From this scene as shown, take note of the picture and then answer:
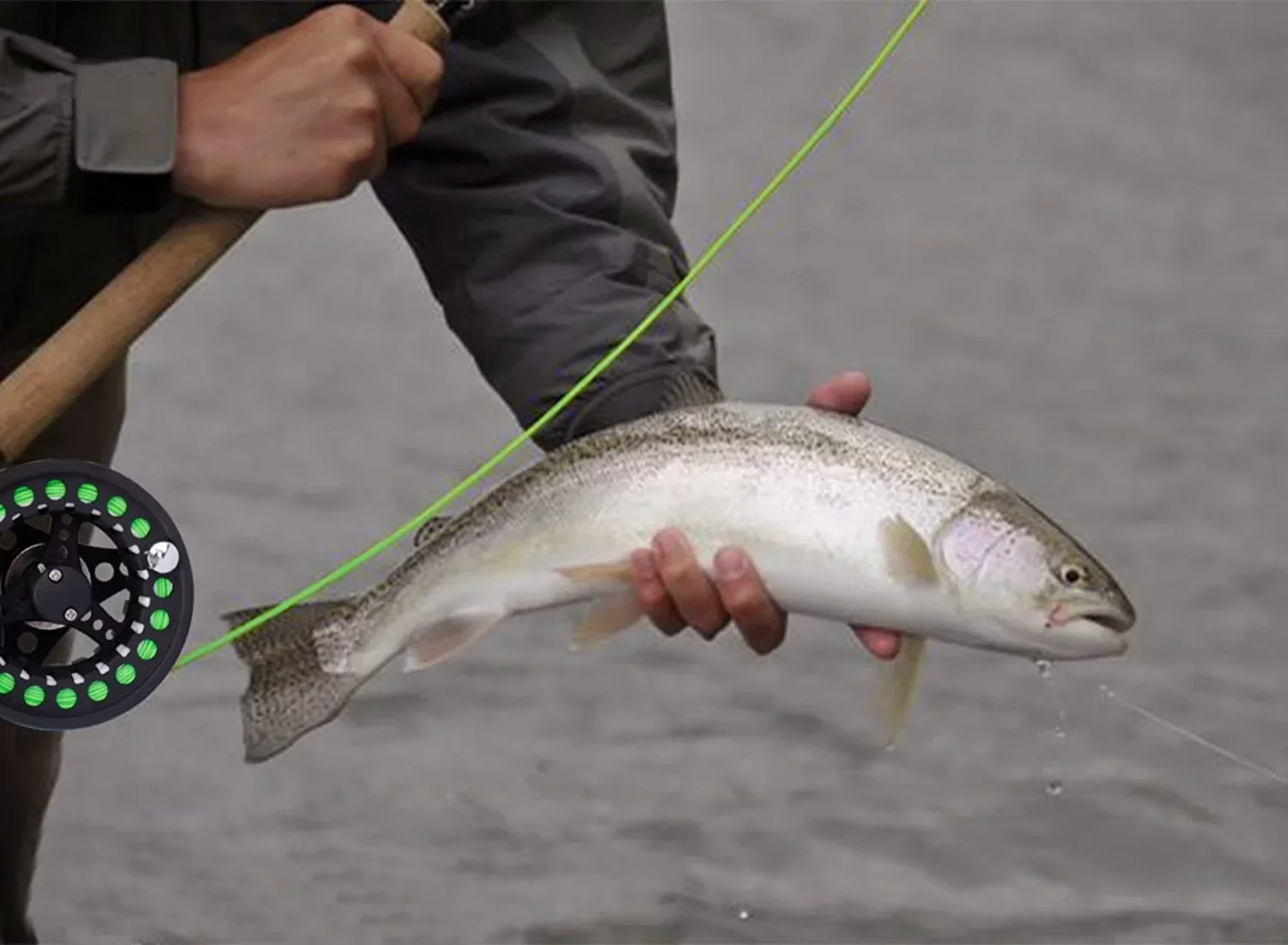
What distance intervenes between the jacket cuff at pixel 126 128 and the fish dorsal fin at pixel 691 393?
1.25ft

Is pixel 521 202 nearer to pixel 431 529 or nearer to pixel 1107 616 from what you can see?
pixel 431 529

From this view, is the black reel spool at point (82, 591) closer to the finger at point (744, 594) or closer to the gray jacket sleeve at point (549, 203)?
the finger at point (744, 594)

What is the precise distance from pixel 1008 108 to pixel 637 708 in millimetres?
1790

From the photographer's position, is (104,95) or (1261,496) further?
(1261,496)

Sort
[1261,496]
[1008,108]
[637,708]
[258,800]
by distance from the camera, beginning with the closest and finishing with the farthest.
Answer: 1. [258,800]
2. [637,708]
3. [1261,496]
4. [1008,108]

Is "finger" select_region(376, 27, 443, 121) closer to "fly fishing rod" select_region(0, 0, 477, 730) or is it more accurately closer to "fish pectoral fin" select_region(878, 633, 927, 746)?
"fly fishing rod" select_region(0, 0, 477, 730)

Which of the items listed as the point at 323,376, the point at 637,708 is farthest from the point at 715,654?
the point at 323,376

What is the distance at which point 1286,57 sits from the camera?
16.2ft

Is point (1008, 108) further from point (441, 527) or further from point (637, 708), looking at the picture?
point (441, 527)

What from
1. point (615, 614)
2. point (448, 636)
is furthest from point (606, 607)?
point (448, 636)

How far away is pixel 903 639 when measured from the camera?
2.01m

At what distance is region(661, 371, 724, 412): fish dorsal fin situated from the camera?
6.69 feet

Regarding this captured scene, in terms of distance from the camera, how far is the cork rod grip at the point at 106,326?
1.90 m

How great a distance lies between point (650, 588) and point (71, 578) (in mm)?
390
